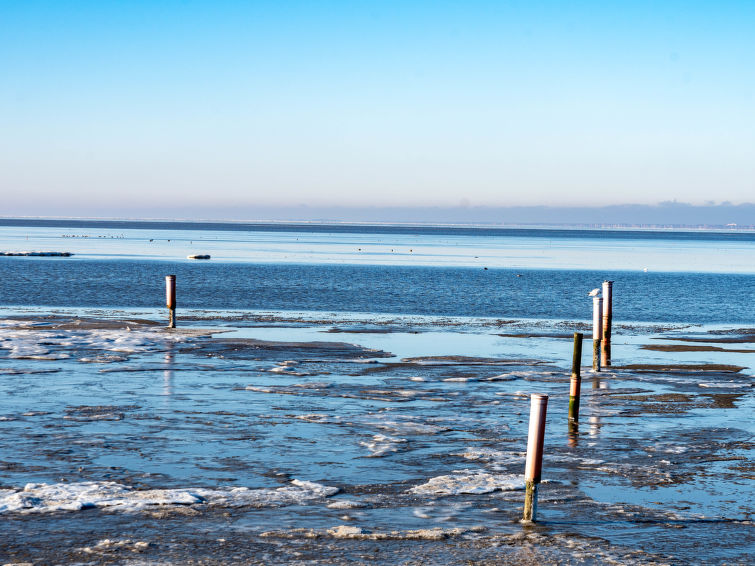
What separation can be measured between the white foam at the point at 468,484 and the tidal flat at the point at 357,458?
0.04 meters

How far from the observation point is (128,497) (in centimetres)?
1088

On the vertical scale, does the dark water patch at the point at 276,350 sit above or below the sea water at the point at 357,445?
below

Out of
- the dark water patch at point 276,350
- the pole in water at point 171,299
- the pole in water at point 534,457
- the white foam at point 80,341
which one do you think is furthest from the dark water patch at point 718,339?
the pole in water at point 534,457

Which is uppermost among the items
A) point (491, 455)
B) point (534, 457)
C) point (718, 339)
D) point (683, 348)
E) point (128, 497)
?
point (534, 457)

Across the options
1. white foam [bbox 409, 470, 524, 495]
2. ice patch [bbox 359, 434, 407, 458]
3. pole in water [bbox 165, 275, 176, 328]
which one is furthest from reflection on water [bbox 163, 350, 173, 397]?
white foam [bbox 409, 470, 524, 495]

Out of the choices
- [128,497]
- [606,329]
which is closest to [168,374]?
[128,497]

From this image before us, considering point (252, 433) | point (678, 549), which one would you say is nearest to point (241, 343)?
point (252, 433)

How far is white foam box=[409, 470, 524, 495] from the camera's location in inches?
455

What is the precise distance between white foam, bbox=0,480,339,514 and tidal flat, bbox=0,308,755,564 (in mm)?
34

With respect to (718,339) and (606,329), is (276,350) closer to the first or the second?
(606,329)

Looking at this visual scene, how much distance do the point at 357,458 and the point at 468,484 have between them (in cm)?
192

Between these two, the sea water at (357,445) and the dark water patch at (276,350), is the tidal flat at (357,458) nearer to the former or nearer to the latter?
the sea water at (357,445)

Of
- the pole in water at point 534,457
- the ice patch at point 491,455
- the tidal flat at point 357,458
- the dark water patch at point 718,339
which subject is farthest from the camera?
the dark water patch at point 718,339

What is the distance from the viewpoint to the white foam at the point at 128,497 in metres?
10.5
